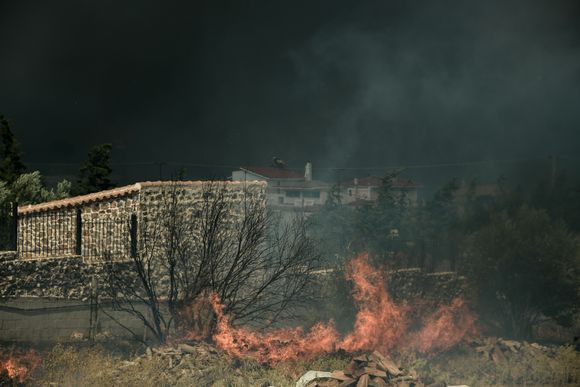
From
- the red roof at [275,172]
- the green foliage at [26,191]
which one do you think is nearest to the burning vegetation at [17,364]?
the green foliage at [26,191]

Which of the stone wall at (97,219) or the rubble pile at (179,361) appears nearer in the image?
the rubble pile at (179,361)

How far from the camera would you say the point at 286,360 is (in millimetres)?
21016

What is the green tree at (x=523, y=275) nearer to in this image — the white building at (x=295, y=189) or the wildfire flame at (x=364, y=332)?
the wildfire flame at (x=364, y=332)

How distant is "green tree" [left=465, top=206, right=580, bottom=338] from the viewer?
99.1 ft

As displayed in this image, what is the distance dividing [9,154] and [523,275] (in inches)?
826

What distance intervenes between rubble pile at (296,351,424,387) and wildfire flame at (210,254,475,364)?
81.1 inches

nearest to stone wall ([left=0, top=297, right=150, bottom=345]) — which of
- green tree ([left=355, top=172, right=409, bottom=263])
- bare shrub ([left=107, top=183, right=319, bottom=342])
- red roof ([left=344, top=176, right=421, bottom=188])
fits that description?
bare shrub ([left=107, top=183, right=319, bottom=342])

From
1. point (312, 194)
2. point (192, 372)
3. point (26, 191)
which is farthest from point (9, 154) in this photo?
point (312, 194)

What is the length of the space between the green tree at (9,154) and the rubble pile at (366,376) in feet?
46.7

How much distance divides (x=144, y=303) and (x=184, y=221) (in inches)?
108

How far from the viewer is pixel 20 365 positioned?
62.7 feet

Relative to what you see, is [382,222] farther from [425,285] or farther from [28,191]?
[28,191]

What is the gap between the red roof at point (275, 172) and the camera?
5831 centimetres

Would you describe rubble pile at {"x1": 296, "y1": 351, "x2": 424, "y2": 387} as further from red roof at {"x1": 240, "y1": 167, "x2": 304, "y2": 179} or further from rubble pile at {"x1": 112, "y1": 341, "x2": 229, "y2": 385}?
red roof at {"x1": 240, "y1": 167, "x2": 304, "y2": 179}
